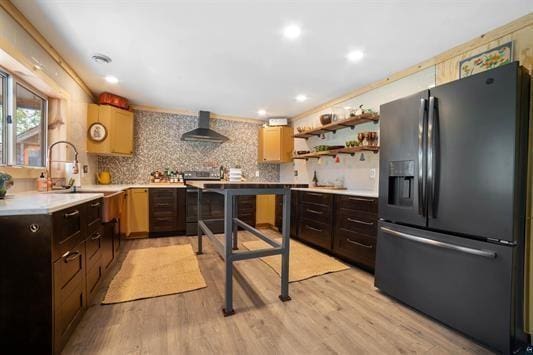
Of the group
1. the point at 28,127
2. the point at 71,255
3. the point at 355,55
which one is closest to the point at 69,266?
the point at 71,255

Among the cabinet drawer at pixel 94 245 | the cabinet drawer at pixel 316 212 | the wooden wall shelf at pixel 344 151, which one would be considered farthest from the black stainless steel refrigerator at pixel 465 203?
the cabinet drawer at pixel 94 245

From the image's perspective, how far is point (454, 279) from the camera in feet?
5.23

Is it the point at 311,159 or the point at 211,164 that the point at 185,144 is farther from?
the point at 311,159

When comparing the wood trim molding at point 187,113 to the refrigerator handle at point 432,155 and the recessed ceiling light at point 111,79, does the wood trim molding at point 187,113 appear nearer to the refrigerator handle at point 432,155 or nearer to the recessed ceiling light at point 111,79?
the recessed ceiling light at point 111,79

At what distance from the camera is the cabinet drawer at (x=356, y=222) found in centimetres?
246

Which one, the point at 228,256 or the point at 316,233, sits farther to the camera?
the point at 316,233

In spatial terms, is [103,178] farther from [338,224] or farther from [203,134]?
[338,224]

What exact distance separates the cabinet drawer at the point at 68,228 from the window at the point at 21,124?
113cm

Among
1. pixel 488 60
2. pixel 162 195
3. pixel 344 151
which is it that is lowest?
pixel 162 195

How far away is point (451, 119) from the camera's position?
163 centimetres

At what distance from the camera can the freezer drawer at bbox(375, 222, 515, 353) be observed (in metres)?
1.38

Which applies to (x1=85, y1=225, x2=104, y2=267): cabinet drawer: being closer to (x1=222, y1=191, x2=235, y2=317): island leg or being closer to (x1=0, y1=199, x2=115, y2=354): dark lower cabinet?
(x1=0, y1=199, x2=115, y2=354): dark lower cabinet

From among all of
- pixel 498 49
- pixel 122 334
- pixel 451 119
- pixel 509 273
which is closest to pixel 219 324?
pixel 122 334

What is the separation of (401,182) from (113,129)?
4158 mm
